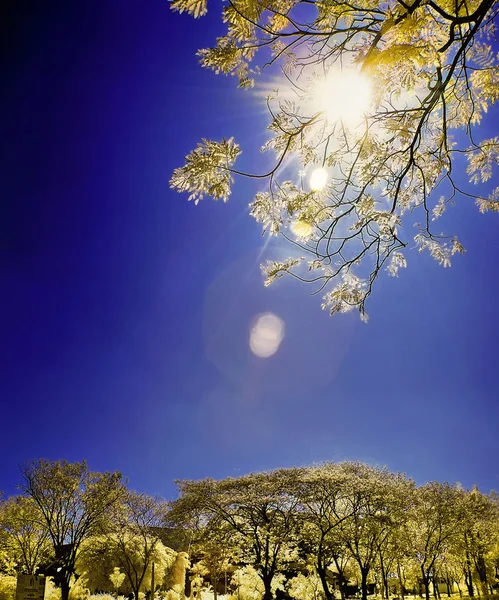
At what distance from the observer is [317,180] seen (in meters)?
4.52

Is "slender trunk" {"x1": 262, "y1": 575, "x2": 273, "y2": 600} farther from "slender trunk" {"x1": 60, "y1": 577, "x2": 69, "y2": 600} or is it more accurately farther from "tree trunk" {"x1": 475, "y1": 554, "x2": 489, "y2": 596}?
"tree trunk" {"x1": 475, "y1": 554, "x2": 489, "y2": 596}

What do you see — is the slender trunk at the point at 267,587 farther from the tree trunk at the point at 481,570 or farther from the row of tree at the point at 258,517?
the tree trunk at the point at 481,570

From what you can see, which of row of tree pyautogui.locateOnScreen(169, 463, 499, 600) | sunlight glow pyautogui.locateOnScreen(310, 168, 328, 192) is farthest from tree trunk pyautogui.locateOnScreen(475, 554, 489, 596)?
sunlight glow pyautogui.locateOnScreen(310, 168, 328, 192)

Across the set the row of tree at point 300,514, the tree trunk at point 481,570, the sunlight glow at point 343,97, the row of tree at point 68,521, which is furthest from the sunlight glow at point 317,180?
the tree trunk at point 481,570

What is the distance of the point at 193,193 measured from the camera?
139 inches

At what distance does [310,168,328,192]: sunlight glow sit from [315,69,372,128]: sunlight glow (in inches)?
24.3

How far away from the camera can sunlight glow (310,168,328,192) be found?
4.46m

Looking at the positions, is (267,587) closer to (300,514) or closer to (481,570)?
(300,514)

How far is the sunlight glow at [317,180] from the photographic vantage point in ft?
14.6

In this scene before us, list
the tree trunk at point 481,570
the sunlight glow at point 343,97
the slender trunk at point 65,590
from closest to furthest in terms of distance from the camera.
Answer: the sunlight glow at point 343,97 < the slender trunk at point 65,590 < the tree trunk at point 481,570

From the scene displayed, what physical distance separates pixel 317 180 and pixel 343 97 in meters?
0.99

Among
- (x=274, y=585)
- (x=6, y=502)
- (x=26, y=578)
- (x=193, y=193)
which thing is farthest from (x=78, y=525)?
(x=193, y=193)

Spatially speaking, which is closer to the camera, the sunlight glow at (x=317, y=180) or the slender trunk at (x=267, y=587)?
the sunlight glow at (x=317, y=180)

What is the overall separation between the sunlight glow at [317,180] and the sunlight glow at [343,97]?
24.3 inches
